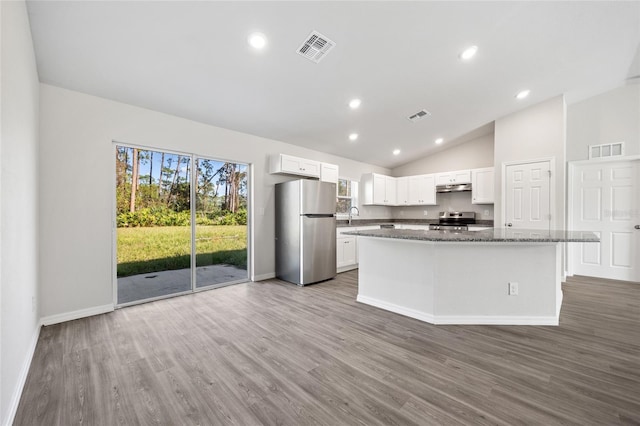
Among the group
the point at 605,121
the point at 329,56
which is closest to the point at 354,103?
the point at 329,56

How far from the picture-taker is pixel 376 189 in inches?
249

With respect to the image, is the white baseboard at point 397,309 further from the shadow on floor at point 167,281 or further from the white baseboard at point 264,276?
the shadow on floor at point 167,281

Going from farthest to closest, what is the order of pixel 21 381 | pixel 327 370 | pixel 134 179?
pixel 134 179 < pixel 327 370 < pixel 21 381

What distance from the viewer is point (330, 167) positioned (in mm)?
5195

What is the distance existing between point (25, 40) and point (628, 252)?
26.2 feet

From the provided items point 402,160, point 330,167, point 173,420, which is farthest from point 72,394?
point 402,160

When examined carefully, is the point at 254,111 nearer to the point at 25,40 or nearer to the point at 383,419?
the point at 25,40

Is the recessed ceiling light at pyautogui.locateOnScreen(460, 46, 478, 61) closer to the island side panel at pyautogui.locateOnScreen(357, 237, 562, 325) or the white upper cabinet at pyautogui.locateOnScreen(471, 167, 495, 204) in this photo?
the island side panel at pyautogui.locateOnScreen(357, 237, 562, 325)

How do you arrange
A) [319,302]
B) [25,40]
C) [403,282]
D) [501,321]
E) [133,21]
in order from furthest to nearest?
1. [319,302]
2. [403,282]
3. [501,321]
4. [133,21]
5. [25,40]

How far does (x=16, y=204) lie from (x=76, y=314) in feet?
5.67

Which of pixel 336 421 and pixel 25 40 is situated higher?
pixel 25 40

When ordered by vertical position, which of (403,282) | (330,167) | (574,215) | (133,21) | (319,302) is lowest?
(319,302)

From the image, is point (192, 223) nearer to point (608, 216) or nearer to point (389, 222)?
point (389, 222)

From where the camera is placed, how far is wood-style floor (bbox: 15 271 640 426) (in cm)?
153
